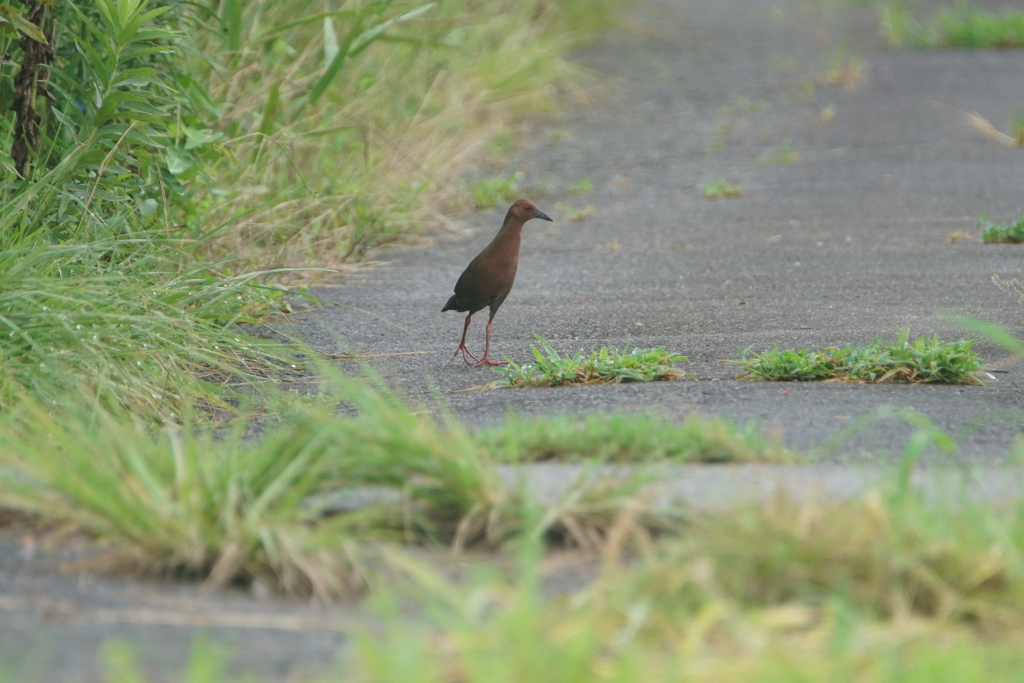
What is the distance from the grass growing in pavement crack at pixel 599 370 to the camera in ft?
14.1

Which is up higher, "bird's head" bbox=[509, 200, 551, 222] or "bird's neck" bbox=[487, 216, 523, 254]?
"bird's head" bbox=[509, 200, 551, 222]

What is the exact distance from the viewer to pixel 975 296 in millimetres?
5430

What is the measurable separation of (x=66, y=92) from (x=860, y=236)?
4.28m

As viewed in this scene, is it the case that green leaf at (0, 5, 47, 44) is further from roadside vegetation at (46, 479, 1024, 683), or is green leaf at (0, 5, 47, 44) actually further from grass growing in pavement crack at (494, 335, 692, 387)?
roadside vegetation at (46, 479, 1024, 683)

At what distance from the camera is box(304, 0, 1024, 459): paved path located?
4125 mm

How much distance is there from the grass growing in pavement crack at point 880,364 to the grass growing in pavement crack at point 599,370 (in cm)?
26

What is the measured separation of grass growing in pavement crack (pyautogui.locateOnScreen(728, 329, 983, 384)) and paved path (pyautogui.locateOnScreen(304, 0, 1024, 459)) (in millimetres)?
81

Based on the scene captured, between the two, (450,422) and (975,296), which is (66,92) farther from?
(975,296)

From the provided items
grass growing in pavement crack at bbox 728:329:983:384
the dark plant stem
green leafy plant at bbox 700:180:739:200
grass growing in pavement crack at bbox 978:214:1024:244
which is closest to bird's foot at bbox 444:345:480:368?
grass growing in pavement crack at bbox 728:329:983:384

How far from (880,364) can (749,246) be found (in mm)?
2829

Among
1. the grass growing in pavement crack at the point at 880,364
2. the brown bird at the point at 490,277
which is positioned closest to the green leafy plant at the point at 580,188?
the brown bird at the point at 490,277

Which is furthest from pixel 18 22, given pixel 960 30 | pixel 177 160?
pixel 960 30

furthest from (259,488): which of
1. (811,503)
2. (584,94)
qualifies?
(584,94)

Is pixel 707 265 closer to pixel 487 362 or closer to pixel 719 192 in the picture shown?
pixel 719 192
